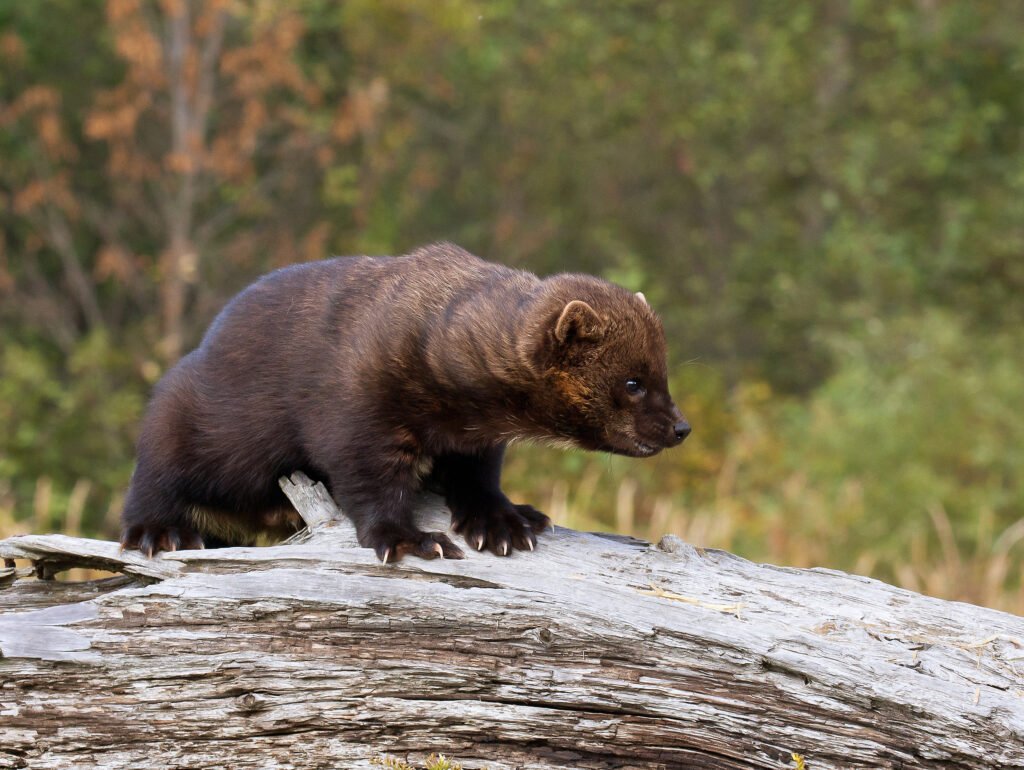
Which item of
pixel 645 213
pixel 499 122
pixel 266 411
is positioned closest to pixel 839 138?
pixel 645 213

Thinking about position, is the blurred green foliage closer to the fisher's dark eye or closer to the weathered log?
the fisher's dark eye

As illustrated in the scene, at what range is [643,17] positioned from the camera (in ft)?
49.0

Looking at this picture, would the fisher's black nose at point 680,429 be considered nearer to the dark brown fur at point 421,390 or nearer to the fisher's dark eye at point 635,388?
the dark brown fur at point 421,390

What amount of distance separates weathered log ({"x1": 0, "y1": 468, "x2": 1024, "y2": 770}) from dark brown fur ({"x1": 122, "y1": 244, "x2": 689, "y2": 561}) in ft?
0.97

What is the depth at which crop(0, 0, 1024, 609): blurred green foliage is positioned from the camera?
37.4 feet

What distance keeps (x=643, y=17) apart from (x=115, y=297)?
6758 millimetres

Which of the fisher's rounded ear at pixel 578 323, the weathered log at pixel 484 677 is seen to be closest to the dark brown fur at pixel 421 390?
the fisher's rounded ear at pixel 578 323

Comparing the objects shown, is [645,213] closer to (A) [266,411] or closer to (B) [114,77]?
(B) [114,77]

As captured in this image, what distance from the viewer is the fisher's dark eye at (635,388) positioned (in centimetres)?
403

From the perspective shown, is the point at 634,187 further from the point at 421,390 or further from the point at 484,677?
the point at 484,677

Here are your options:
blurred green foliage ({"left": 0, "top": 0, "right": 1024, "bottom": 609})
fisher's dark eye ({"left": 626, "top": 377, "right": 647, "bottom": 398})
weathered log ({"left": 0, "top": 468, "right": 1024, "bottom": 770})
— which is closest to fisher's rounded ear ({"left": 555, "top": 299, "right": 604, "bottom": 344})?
fisher's dark eye ({"left": 626, "top": 377, "right": 647, "bottom": 398})

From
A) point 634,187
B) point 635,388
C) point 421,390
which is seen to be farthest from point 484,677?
point 634,187

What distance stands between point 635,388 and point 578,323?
294 mm

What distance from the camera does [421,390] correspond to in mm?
4004
